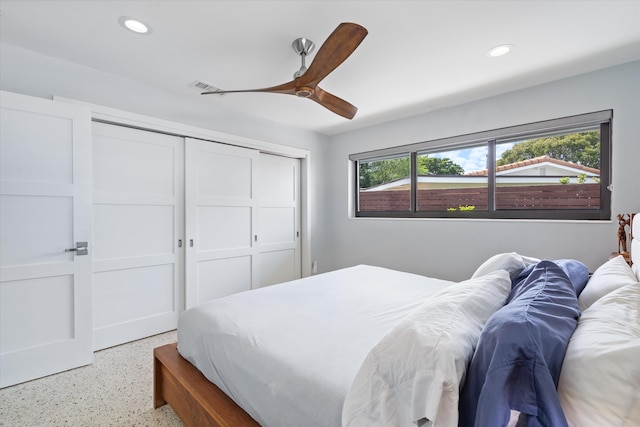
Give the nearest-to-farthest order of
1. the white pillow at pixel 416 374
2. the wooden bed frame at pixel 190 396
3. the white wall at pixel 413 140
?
the white pillow at pixel 416 374 → the wooden bed frame at pixel 190 396 → the white wall at pixel 413 140

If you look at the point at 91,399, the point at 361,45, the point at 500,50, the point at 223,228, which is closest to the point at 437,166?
the point at 500,50

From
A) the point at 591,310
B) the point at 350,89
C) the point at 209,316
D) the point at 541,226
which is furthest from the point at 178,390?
the point at 541,226

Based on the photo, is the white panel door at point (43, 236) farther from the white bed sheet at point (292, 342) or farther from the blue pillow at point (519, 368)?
the blue pillow at point (519, 368)

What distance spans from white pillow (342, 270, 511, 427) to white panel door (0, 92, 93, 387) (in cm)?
240

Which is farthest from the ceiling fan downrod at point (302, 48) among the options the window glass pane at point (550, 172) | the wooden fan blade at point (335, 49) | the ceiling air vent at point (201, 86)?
the window glass pane at point (550, 172)

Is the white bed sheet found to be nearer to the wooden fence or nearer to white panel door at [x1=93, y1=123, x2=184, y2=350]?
white panel door at [x1=93, y1=123, x2=184, y2=350]

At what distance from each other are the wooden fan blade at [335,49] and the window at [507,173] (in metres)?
2.02

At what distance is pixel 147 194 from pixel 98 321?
1189mm

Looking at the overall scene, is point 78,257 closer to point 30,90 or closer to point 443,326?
point 30,90

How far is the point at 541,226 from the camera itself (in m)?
2.62

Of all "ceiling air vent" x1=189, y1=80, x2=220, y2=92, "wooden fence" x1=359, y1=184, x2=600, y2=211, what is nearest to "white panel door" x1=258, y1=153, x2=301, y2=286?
"ceiling air vent" x1=189, y1=80, x2=220, y2=92

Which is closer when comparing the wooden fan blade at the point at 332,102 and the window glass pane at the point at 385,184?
the wooden fan blade at the point at 332,102

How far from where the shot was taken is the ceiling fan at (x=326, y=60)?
1.48 metres

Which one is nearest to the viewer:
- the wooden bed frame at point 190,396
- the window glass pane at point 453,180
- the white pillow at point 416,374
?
the white pillow at point 416,374
